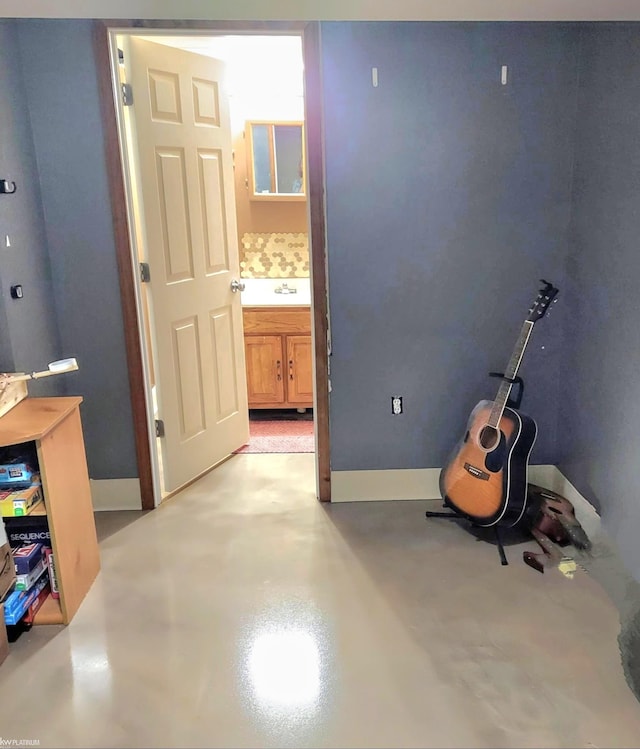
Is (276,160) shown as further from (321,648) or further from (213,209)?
(321,648)

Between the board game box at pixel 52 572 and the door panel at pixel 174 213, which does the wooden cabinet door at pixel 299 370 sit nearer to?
the door panel at pixel 174 213

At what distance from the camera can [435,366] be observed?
304 cm

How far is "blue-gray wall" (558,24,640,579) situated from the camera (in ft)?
7.75

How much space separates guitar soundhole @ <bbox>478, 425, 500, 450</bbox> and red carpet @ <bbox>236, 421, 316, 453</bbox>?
1320mm

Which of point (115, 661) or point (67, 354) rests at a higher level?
point (67, 354)

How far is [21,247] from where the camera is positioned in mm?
2623

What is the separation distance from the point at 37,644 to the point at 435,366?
195cm

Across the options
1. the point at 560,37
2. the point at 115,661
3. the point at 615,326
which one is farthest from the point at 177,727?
the point at 560,37

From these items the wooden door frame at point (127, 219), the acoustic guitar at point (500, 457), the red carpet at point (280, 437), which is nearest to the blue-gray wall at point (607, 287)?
the acoustic guitar at point (500, 457)

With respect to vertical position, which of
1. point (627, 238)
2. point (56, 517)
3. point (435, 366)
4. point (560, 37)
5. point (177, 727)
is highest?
point (560, 37)

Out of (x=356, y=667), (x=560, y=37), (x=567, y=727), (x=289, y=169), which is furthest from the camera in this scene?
(x=289, y=169)

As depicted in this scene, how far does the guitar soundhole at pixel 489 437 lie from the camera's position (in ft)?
8.64

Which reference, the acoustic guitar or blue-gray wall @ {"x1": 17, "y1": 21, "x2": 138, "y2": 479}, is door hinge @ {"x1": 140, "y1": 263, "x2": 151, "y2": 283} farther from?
the acoustic guitar

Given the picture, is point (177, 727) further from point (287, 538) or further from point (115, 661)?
point (287, 538)
